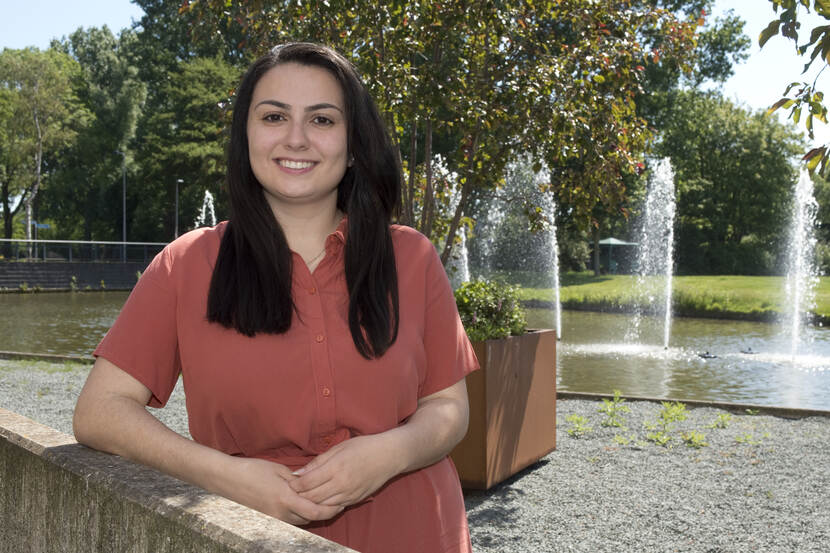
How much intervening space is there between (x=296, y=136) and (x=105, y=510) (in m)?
0.87

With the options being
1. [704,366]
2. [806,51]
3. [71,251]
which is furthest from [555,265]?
[806,51]

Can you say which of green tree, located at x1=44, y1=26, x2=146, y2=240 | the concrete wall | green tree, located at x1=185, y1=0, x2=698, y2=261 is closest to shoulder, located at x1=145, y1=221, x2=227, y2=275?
green tree, located at x1=185, y1=0, x2=698, y2=261

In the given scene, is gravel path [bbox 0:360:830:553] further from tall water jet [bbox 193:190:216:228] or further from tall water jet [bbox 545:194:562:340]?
tall water jet [bbox 193:190:216:228]

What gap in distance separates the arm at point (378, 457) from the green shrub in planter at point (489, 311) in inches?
174

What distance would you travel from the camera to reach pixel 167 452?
5.61 feet

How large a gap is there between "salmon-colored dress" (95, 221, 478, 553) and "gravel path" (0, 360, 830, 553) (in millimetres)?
3338

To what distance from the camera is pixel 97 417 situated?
68.8 inches

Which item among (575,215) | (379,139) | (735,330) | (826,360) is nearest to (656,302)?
(735,330)

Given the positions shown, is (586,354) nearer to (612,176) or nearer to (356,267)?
(612,176)

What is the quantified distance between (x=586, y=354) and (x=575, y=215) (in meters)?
9.56

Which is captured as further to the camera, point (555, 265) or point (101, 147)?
point (101, 147)

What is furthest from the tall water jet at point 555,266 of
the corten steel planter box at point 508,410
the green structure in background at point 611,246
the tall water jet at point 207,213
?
the tall water jet at point 207,213

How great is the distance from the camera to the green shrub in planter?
642 centimetres

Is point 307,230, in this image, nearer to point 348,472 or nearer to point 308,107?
point 308,107
